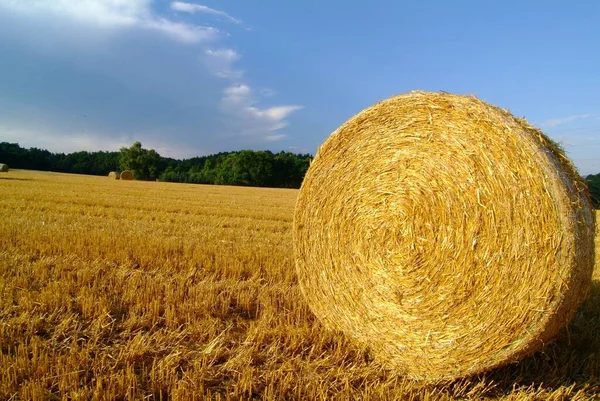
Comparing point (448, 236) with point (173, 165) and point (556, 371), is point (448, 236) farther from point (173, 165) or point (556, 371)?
point (173, 165)

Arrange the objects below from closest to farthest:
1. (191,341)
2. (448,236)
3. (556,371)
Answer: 1. (448,236)
2. (556,371)
3. (191,341)

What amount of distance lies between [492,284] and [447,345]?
545 millimetres

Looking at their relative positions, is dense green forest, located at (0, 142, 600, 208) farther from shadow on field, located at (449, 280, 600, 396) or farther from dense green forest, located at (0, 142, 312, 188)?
shadow on field, located at (449, 280, 600, 396)

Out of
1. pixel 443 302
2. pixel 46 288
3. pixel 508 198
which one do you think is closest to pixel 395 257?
pixel 443 302

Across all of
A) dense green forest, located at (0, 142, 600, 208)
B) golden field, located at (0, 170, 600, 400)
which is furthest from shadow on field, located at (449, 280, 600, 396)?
dense green forest, located at (0, 142, 600, 208)

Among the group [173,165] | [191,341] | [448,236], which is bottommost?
[191,341]

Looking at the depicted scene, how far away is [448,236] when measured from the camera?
2961 mm

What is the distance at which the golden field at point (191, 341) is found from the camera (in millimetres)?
2660

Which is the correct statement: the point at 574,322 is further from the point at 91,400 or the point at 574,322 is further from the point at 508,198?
the point at 91,400

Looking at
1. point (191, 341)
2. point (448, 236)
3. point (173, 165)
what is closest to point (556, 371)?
point (448, 236)

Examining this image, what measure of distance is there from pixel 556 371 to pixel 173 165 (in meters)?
75.5

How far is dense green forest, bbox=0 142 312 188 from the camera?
192 feet

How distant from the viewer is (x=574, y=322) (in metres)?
3.93

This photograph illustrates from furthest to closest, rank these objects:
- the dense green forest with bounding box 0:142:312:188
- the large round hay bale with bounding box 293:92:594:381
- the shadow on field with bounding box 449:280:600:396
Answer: the dense green forest with bounding box 0:142:312:188
the shadow on field with bounding box 449:280:600:396
the large round hay bale with bounding box 293:92:594:381
